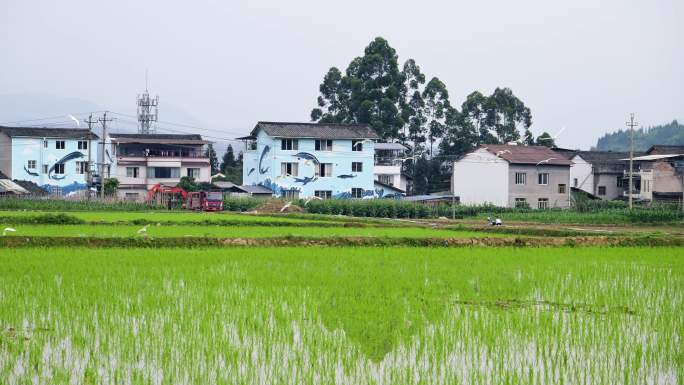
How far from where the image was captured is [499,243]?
20375 millimetres

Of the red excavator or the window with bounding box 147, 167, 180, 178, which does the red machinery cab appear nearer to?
the red excavator

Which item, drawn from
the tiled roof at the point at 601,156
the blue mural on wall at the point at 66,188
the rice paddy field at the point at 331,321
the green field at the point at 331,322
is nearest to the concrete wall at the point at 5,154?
the blue mural on wall at the point at 66,188

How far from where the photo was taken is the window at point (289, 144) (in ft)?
160

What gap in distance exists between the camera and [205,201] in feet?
136

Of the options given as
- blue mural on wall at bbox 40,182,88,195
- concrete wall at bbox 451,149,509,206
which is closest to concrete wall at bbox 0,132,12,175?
blue mural on wall at bbox 40,182,88,195

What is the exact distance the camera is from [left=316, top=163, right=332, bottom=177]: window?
49.6m

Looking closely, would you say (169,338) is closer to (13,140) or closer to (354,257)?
(354,257)

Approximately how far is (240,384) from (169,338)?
5.66ft

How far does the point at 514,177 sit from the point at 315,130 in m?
12.4

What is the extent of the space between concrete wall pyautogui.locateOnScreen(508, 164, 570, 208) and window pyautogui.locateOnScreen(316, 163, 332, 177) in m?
11.0

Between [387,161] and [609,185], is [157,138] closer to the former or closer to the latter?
[387,161]

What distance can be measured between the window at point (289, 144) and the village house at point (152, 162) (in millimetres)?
6753

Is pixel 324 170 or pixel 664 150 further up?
pixel 664 150

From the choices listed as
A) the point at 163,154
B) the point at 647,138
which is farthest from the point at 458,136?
the point at 647,138
